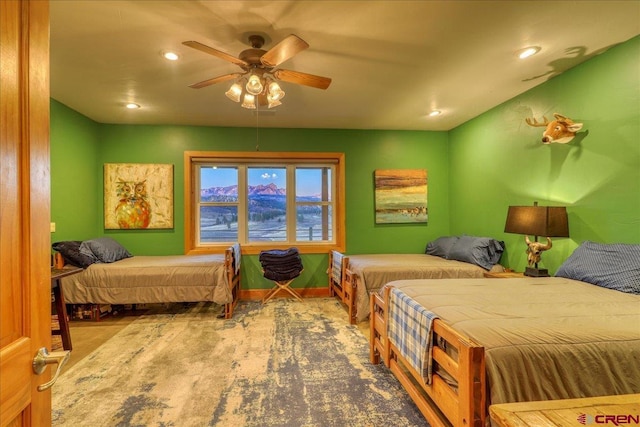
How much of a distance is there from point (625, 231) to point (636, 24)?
1450 millimetres

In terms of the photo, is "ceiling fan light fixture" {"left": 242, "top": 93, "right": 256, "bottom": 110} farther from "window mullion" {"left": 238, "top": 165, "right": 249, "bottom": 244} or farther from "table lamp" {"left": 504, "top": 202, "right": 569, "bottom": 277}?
"table lamp" {"left": 504, "top": 202, "right": 569, "bottom": 277}

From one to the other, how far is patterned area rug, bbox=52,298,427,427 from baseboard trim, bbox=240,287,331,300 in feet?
3.27

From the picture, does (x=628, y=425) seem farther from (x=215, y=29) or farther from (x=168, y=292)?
(x=168, y=292)

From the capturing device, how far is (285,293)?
446 cm

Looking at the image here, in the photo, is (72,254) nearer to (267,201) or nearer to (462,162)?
(267,201)

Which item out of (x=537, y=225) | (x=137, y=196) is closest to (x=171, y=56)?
(x=137, y=196)

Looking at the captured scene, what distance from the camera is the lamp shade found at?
2625 millimetres

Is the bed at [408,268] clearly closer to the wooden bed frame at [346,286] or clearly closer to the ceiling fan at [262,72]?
the wooden bed frame at [346,286]

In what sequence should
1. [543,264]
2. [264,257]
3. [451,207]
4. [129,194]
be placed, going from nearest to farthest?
1. [543,264]
2. [264,257]
3. [129,194]
4. [451,207]

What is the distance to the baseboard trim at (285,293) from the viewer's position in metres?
4.38

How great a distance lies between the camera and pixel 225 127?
174 inches

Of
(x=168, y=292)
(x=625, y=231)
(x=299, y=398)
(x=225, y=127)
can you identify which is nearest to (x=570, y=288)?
(x=625, y=231)

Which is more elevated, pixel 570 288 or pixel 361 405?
pixel 570 288

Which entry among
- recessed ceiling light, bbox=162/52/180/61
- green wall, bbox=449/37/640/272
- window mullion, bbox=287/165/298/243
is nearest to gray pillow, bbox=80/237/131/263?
window mullion, bbox=287/165/298/243
